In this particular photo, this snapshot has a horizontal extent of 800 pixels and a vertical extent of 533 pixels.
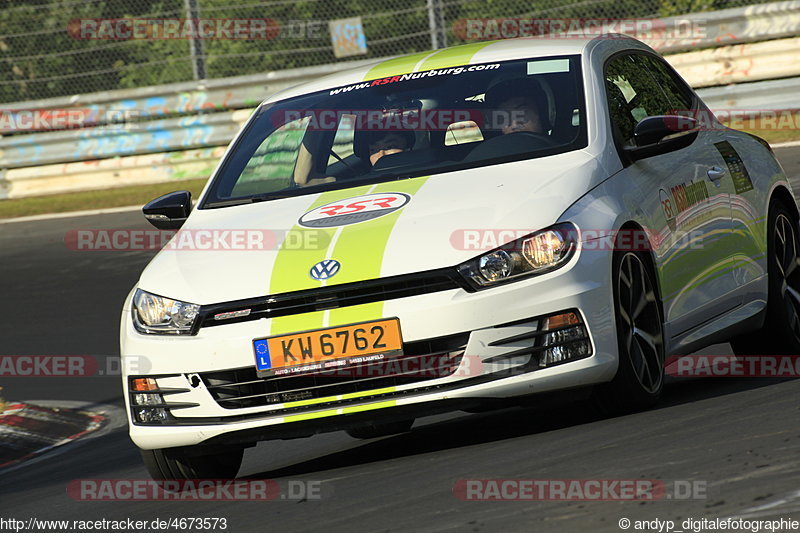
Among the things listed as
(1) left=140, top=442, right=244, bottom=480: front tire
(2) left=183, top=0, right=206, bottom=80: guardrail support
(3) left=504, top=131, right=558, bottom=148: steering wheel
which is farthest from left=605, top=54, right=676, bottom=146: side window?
(2) left=183, top=0, right=206, bottom=80: guardrail support

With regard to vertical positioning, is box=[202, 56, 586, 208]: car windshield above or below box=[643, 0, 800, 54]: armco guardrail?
above

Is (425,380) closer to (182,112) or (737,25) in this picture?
(737,25)

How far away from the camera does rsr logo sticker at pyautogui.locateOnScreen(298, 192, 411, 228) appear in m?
5.81

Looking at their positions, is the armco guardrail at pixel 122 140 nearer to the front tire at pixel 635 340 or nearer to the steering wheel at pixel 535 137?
the steering wheel at pixel 535 137

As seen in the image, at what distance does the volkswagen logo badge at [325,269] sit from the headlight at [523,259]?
470mm

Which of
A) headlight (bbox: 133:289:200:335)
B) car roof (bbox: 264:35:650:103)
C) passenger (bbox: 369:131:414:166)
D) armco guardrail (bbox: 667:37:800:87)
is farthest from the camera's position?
armco guardrail (bbox: 667:37:800:87)

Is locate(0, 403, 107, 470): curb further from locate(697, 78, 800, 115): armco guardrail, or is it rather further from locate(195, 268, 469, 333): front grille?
locate(697, 78, 800, 115): armco guardrail

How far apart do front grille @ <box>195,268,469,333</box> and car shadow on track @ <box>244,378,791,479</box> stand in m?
0.64

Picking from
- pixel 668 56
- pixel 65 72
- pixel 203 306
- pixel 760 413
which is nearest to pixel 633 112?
pixel 760 413

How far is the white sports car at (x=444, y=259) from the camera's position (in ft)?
17.6

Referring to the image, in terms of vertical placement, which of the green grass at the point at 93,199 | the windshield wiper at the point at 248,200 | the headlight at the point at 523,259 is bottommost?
the green grass at the point at 93,199

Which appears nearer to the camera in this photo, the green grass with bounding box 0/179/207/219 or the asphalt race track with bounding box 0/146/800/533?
the asphalt race track with bounding box 0/146/800/533

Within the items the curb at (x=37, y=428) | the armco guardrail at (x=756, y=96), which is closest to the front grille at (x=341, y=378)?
the curb at (x=37, y=428)

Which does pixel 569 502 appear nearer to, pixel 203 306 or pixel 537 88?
pixel 203 306
